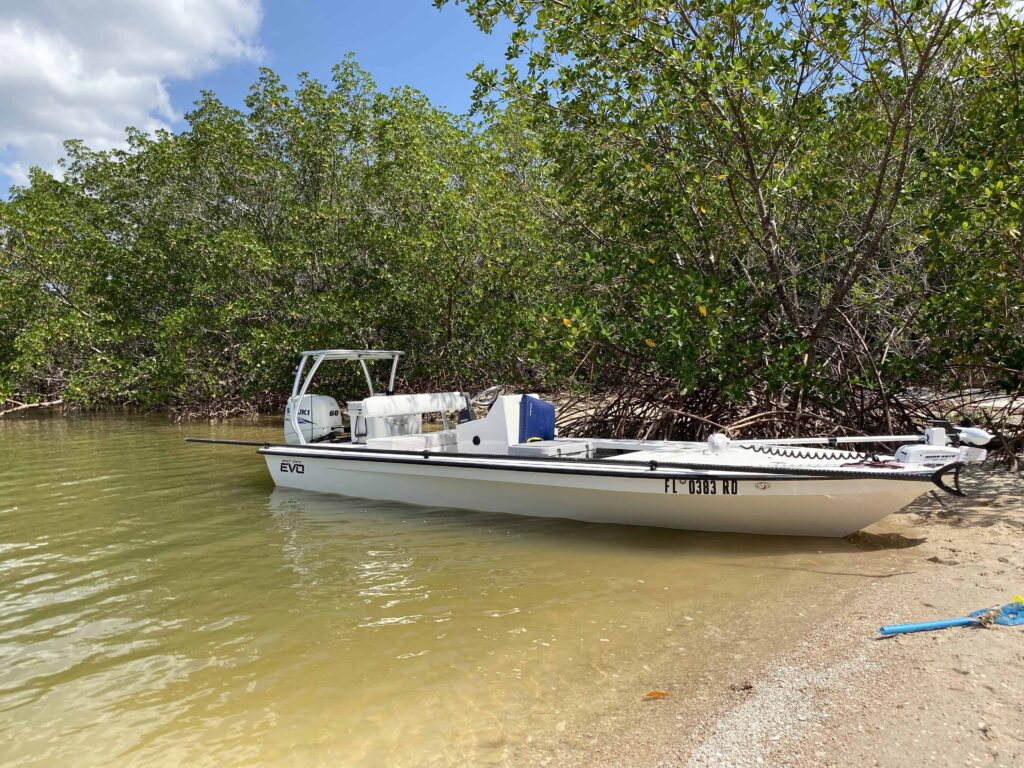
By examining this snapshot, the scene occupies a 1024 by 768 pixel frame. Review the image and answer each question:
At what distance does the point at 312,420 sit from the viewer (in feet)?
30.6

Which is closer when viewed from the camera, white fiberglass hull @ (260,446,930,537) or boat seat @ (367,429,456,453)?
white fiberglass hull @ (260,446,930,537)

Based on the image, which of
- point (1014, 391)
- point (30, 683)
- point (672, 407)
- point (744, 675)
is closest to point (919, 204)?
point (1014, 391)

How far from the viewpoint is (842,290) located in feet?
26.9

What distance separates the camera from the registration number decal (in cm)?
584

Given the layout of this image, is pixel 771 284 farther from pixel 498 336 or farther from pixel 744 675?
pixel 744 675

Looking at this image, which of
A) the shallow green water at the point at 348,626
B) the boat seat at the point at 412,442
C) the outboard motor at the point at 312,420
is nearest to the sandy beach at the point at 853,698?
the shallow green water at the point at 348,626

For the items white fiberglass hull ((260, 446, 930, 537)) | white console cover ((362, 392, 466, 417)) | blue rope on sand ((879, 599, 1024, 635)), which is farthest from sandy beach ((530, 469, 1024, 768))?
white console cover ((362, 392, 466, 417))

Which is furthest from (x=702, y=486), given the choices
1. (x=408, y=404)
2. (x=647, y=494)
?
(x=408, y=404)

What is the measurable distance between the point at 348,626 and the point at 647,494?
113 inches

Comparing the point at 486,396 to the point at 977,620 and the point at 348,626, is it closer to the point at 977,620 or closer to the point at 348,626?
the point at 348,626

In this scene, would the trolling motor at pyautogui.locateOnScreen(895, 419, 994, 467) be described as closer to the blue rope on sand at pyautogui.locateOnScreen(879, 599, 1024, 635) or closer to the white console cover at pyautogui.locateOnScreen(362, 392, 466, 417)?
the blue rope on sand at pyautogui.locateOnScreen(879, 599, 1024, 635)

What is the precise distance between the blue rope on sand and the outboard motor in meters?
7.19

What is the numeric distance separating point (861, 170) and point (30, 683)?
10211mm

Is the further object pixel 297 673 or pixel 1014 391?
pixel 1014 391
